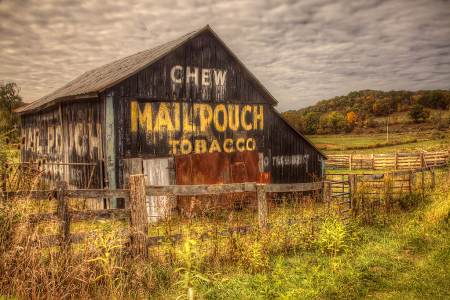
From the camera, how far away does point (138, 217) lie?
14.6 ft

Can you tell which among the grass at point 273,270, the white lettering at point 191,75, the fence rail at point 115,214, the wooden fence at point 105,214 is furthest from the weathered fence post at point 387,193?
the white lettering at point 191,75

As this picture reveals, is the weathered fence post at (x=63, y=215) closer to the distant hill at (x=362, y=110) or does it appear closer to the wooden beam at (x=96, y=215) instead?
the wooden beam at (x=96, y=215)

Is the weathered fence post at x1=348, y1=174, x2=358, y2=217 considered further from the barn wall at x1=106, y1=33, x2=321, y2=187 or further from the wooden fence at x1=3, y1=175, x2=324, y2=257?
the barn wall at x1=106, y1=33, x2=321, y2=187

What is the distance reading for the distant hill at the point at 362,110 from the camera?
8694 cm

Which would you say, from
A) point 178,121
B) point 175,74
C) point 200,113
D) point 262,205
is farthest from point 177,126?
point 262,205

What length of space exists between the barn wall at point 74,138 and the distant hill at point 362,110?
7245 centimetres

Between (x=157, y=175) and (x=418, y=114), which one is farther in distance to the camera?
(x=418, y=114)

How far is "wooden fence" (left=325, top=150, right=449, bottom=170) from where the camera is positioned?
29.9m

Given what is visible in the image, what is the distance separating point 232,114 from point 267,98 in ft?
Result: 6.56

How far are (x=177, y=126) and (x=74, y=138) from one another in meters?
4.05

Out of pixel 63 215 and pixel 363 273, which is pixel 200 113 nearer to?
pixel 63 215

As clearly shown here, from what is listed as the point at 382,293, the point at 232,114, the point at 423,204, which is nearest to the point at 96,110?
the point at 232,114

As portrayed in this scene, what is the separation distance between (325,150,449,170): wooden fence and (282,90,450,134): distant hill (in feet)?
152

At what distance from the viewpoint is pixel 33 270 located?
3.43 meters
